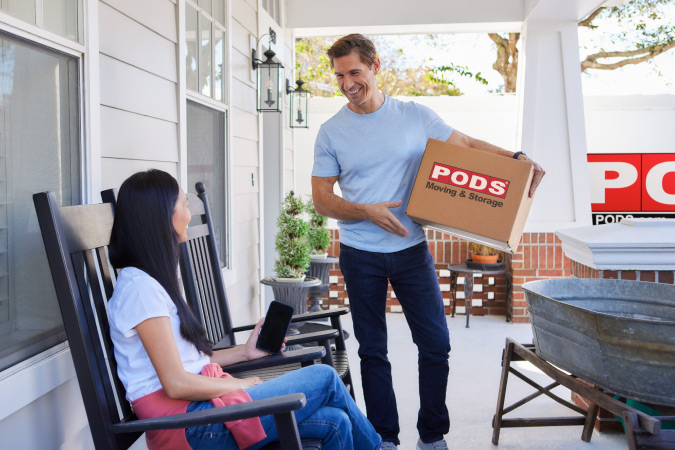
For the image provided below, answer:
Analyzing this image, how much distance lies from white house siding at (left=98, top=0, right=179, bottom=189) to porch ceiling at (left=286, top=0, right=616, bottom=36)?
3056 mm

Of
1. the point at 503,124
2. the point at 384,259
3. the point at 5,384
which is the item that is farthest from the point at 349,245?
the point at 503,124

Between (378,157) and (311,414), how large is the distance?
1.06 metres

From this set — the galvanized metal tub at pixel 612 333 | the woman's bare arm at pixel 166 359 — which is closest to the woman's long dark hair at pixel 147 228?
the woman's bare arm at pixel 166 359

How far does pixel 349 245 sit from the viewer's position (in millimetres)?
2463

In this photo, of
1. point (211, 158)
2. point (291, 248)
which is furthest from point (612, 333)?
point (291, 248)

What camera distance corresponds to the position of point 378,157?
239 centimetres

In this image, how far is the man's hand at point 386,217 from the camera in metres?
2.29

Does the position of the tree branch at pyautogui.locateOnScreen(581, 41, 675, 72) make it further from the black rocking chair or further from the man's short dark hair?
the black rocking chair

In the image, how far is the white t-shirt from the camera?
151cm

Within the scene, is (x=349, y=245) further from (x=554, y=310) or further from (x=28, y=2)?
(x=28, y=2)

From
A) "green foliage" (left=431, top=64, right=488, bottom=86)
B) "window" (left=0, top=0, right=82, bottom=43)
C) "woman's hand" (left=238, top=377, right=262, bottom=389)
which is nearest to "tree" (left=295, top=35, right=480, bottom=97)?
"green foliage" (left=431, top=64, right=488, bottom=86)

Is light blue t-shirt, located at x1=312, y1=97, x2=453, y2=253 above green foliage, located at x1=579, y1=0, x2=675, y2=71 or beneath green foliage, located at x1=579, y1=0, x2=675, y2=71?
beneath

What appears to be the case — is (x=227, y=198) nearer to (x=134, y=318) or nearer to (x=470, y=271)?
(x=134, y=318)

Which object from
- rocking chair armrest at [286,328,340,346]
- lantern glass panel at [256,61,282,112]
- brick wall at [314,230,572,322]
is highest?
lantern glass panel at [256,61,282,112]
